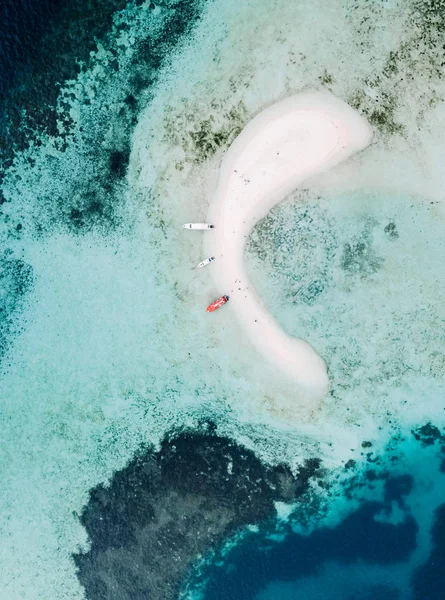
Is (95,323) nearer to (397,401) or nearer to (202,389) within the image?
(202,389)

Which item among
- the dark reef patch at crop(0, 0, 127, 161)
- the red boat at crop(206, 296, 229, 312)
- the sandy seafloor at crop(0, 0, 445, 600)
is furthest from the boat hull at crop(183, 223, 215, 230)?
the dark reef patch at crop(0, 0, 127, 161)

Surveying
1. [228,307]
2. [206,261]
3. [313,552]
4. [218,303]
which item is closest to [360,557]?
[313,552]

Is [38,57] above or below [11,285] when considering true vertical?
above

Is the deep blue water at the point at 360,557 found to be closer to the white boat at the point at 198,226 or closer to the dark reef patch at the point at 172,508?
the dark reef patch at the point at 172,508

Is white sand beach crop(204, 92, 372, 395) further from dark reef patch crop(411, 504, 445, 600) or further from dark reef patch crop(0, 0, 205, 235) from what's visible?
dark reef patch crop(411, 504, 445, 600)

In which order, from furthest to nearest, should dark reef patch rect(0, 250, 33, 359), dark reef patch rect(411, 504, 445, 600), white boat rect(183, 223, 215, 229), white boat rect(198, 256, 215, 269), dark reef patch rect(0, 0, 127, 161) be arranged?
dark reef patch rect(0, 250, 33, 359)
dark reef patch rect(0, 0, 127, 161)
dark reef patch rect(411, 504, 445, 600)
white boat rect(198, 256, 215, 269)
white boat rect(183, 223, 215, 229)

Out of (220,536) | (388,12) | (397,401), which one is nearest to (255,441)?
(220,536)

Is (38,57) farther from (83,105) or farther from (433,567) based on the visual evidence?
(433,567)
